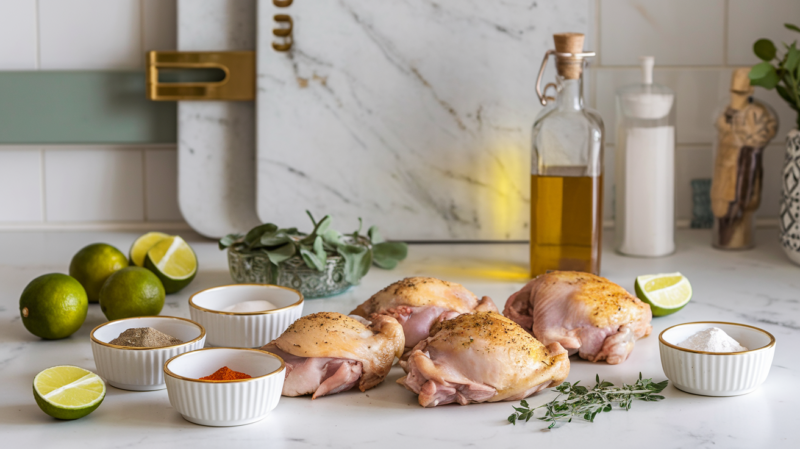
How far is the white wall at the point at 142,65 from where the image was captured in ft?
5.10

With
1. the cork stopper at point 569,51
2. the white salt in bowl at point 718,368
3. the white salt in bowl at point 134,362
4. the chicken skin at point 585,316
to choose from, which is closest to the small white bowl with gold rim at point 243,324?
the white salt in bowl at point 134,362

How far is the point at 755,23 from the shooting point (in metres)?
1.58

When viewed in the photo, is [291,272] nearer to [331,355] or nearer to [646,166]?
[331,355]

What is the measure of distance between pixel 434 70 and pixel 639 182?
0.45 m

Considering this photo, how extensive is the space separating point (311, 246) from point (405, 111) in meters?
0.46

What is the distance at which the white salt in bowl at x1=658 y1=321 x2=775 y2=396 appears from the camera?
2.46ft

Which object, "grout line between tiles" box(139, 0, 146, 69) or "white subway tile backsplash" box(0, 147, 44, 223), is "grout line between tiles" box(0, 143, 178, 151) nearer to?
"white subway tile backsplash" box(0, 147, 44, 223)

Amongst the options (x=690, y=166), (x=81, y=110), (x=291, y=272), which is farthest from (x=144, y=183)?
(x=690, y=166)

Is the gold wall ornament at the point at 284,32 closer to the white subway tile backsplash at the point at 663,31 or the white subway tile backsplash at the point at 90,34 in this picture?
the white subway tile backsplash at the point at 90,34

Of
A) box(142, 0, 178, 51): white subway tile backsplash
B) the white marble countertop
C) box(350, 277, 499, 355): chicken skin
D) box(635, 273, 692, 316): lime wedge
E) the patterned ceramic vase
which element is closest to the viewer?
the white marble countertop

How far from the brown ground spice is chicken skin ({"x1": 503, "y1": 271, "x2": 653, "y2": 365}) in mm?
432

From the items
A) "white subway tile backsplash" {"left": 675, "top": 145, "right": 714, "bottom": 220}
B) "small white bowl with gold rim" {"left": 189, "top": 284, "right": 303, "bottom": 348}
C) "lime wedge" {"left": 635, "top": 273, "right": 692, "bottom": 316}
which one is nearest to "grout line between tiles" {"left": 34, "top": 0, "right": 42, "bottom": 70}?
"small white bowl with gold rim" {"left": 189, "top": 284, "right": 303, "bottom": 348}

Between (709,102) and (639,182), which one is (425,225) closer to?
(639,182)

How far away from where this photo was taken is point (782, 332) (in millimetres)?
980
